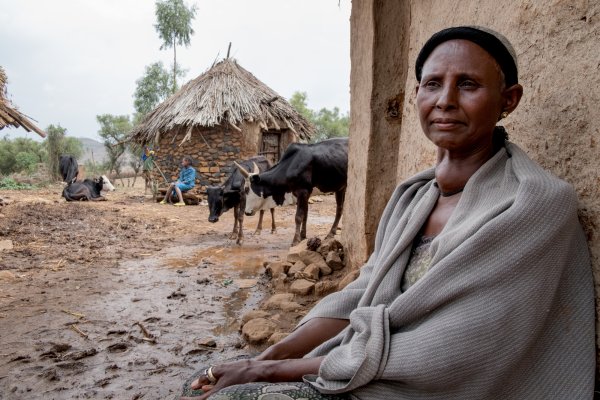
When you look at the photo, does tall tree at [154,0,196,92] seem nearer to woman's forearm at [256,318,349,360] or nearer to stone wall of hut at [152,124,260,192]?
stone wall of hut at [152,124,260,192]

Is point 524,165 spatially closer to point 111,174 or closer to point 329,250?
point 329,250

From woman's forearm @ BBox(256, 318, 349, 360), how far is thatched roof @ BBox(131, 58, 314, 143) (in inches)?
507

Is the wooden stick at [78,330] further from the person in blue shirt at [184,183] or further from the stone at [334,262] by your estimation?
the person in blue shirt at [184,183]

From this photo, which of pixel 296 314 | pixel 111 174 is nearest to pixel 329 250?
pixel 296 314

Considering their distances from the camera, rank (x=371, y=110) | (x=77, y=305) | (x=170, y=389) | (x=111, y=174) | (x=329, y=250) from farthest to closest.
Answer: (x=111, y=174) < (x=329, y=250) < (x=77, y=305) < (x=371, y=110) < (x=170, y=389)

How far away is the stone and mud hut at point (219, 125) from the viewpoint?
14.8 m

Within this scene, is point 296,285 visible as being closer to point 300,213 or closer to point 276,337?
point 276,337

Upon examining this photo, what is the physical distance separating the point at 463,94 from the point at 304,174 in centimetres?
633

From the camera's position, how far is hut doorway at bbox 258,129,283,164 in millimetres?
15961

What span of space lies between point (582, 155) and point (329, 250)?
362 cm

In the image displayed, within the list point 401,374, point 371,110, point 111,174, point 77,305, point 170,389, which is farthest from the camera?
point 111,174

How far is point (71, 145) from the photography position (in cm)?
2620

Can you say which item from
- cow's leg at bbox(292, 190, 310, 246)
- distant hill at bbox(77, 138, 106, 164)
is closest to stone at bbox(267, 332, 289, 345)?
cow's leg at bbox(292, 190, 310, 246)

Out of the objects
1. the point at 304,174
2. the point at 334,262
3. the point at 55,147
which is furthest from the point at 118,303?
the point at 55,147
